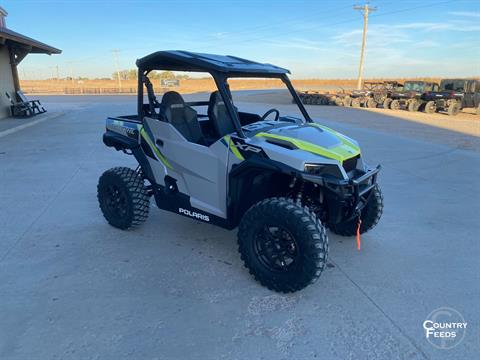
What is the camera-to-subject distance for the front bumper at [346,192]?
2.69 m

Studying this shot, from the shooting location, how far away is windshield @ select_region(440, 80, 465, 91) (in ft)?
63.7

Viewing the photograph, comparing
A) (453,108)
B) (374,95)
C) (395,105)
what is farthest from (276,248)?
(374,95)

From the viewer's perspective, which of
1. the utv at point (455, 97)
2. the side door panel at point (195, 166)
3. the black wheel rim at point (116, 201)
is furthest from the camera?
the utv at point (455, 97)

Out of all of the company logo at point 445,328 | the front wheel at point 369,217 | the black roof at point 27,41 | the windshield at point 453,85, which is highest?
the black roof at point 27,41

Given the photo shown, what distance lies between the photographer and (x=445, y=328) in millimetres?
2479

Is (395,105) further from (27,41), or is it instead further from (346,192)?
(346,192)

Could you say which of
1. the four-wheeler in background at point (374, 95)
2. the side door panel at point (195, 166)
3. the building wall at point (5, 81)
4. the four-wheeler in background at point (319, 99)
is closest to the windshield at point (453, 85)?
the four-wheeler in background at point (374, 95)

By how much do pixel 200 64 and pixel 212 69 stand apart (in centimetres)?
13

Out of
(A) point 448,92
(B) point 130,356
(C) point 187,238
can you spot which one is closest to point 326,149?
(C) point 187,238

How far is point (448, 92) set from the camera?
19.1m

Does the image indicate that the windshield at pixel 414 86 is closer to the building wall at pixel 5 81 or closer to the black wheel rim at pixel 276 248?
the building wall at pixel 5 81

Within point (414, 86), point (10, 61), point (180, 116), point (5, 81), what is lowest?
point (180, 116)

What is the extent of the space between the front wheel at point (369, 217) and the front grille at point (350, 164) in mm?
434

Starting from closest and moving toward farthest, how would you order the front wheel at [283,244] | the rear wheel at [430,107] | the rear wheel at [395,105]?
the front wheel at [283,244]
the rear wheel at [430,107]
the rear wheel at [395,105]
